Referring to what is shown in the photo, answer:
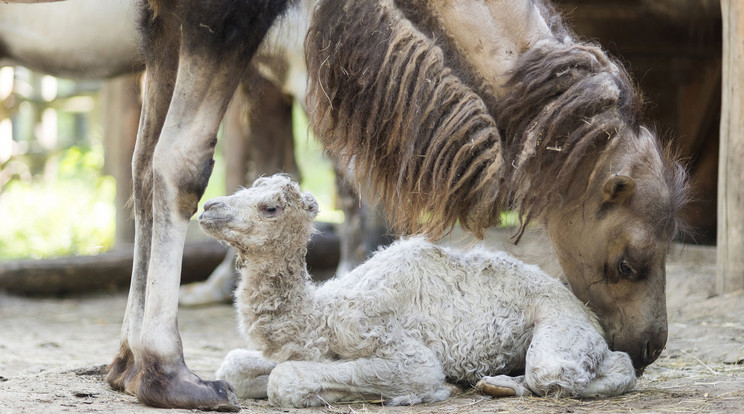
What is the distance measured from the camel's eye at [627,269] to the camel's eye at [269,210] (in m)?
1.36

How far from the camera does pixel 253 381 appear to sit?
3.34 metres

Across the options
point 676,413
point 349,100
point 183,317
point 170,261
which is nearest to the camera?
point 676,413

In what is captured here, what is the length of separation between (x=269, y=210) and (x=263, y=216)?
4cm

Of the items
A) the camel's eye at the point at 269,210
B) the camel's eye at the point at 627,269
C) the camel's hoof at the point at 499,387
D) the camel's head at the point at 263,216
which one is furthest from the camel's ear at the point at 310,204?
the camel's eye at the point at 627,269

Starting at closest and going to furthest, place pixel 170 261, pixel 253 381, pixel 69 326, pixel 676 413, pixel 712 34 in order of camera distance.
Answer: pixel 676 413 → pixel 170 261 → pixel 253 381 → pixel 69 326 → pixel 712 34

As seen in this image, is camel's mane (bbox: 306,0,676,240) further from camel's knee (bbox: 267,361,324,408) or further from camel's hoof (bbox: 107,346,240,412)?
camel's hoof (bbox: 107,346,240,412)

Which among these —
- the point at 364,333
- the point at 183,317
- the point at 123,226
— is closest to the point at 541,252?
the point at 364,333

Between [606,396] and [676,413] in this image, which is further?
[606,396]

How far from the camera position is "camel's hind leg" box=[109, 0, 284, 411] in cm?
306

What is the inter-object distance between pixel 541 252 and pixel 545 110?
74cm

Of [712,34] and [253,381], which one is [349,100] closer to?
[253,381]

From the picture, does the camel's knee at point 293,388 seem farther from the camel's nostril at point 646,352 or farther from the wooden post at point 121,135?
the wooden post at point 121,135

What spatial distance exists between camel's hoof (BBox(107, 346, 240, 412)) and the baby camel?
19 centimetres

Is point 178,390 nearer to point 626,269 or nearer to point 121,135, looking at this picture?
point 626,269
